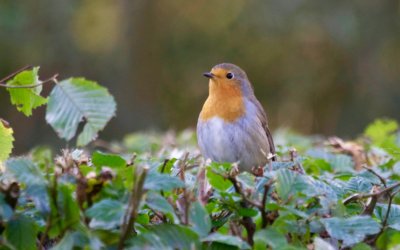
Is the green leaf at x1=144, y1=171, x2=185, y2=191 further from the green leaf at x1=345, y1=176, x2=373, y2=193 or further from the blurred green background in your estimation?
the blurred green background

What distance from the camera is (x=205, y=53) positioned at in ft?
47.4

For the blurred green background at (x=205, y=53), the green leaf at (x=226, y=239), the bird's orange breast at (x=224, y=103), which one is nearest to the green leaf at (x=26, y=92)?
the green leaf at (x=226, y=239)

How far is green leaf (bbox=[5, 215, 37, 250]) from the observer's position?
1.77 meters

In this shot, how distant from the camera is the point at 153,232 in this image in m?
1.75

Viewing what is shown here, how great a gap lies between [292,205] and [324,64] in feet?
42.3

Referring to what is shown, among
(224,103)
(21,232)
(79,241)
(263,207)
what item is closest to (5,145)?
(21,232)

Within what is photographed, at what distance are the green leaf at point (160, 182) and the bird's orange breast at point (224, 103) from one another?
9.05 ft

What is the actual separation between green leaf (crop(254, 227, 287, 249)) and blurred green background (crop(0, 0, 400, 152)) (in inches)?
444

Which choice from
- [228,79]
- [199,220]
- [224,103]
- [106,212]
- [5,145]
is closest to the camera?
[106,212]

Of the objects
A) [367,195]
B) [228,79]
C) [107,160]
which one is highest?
[228,79]

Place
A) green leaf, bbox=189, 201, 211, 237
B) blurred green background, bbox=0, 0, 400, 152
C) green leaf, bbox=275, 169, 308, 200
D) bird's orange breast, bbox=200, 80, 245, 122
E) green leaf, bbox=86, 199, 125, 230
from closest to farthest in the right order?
green leaf, bbox=86, 199, 125, 230, green leaf, bbox=189, 201, 211, 237, green leaf, bbox=275, 169, 308, 200, bird's orange breast, bbox=200, 80, 245, 122, blurred green background, bbox=0, 0, 400, 152

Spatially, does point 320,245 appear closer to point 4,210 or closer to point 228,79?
point 4,210

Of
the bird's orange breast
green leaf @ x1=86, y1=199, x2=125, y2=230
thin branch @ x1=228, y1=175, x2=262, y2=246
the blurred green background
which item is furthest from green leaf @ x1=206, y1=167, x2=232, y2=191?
the blurred green background

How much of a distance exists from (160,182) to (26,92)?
82 centimetres
